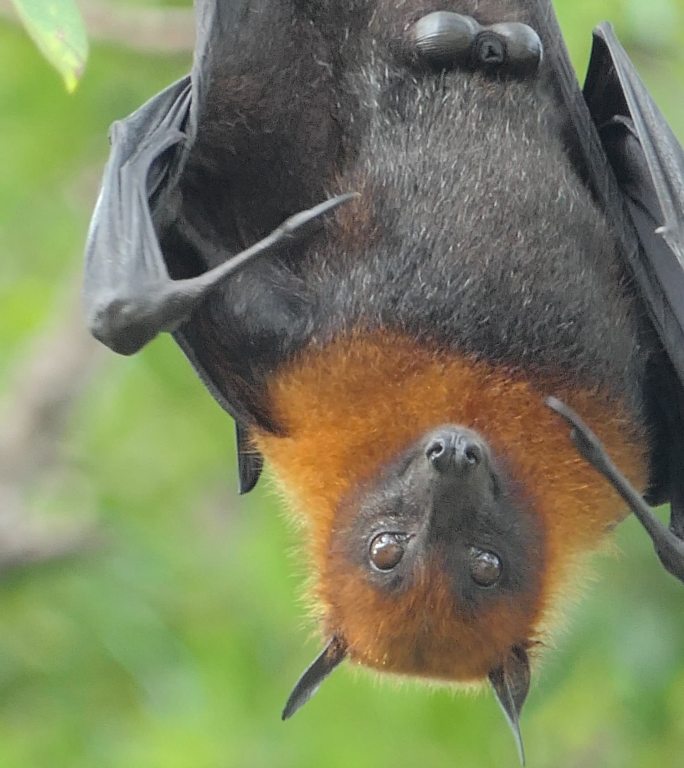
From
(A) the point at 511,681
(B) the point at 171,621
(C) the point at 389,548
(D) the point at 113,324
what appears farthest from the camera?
(B) the point at 171,621

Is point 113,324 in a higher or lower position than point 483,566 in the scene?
higher

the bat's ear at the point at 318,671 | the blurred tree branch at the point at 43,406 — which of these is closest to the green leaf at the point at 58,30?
the bat's ear at the point at 318,671

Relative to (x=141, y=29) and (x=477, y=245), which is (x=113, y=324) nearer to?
(x=477, y=245)

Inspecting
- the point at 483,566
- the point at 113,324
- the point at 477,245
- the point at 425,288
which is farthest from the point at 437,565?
the point at 113,324

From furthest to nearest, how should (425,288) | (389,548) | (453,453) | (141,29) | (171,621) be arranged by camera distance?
(171,621) < (141,29) < (389,548) < (425,288) < (453,453)

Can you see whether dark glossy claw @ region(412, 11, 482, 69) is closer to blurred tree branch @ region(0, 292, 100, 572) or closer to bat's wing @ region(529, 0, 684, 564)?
bat's wing @ region(529, 0, 684, 564)

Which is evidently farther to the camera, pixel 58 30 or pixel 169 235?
pixel 169 235
